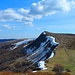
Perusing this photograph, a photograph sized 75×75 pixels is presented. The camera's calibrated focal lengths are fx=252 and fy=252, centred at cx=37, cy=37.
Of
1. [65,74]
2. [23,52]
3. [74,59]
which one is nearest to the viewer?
[65,74]

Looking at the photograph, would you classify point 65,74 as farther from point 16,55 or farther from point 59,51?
point 16,55

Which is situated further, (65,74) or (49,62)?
(49,62)

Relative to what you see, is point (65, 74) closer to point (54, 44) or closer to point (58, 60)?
point (58, 60)

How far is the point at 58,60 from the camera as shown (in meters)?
98.6

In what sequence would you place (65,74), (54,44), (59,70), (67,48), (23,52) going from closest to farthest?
1. (65,74)
2. (59,70)
3. (67,48)
4. (54,44)
5. (23,52)

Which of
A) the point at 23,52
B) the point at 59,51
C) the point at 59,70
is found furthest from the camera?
the point at 23,52

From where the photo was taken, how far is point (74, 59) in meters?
93.5

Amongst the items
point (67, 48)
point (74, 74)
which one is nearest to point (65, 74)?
point (74, 74)

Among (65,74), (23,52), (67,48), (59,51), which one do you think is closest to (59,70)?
(65,74)

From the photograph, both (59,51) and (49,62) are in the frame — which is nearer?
(49,62)

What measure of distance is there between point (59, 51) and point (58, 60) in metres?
20.9

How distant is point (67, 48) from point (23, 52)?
53.4 metres

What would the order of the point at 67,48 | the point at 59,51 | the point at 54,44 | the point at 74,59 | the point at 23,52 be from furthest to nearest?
1. the point at 23,52
2. the point at 54,44
3. the point at 67,48
4. the point at 59,51
5. the point at 74,59

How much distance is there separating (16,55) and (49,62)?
93.1 metres
